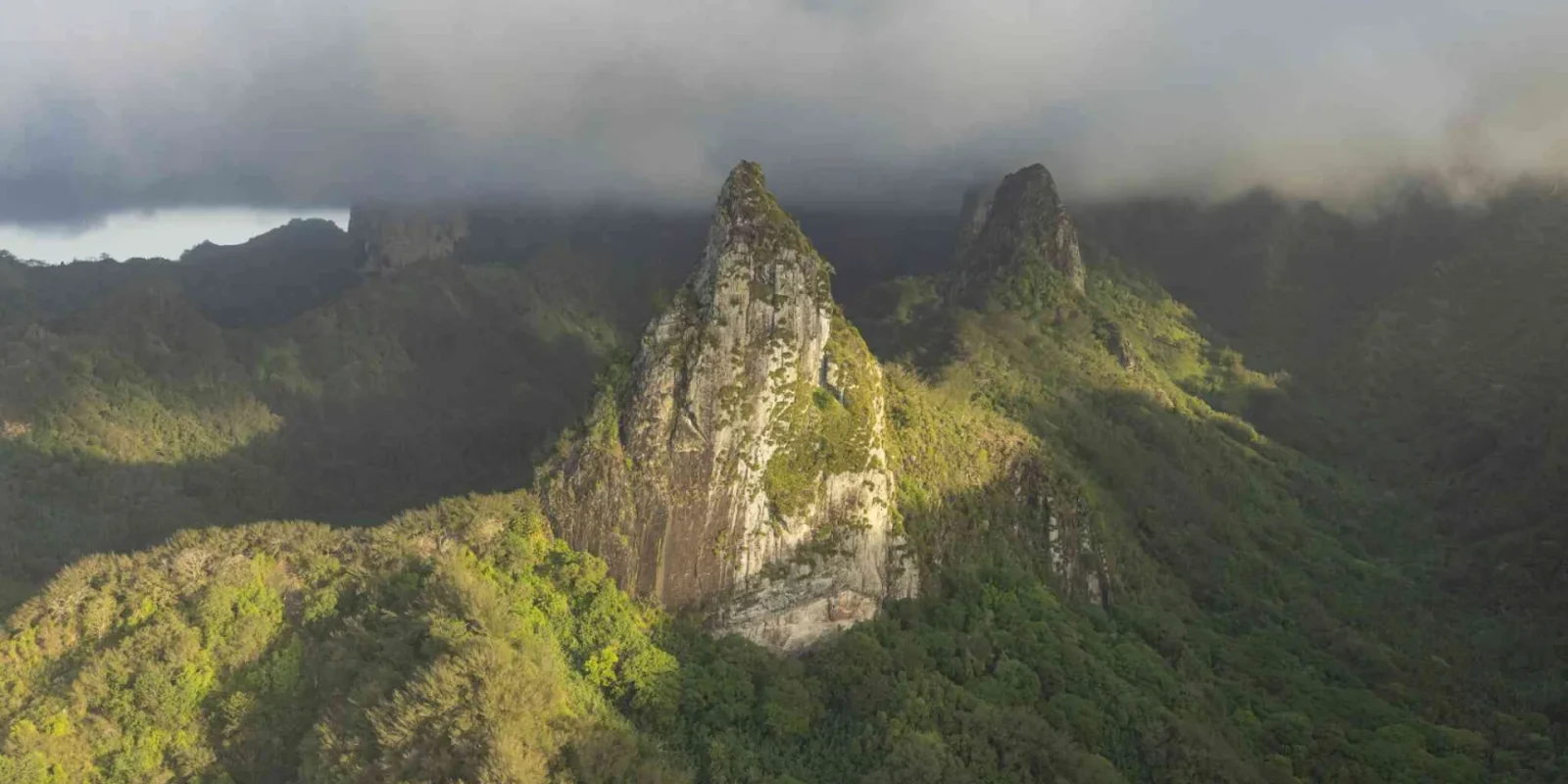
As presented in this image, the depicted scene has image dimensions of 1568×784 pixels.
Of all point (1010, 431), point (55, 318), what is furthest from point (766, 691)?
point (55, 318)

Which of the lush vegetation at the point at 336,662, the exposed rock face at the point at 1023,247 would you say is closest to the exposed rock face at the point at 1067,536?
the lush vegetation at the point at 336,662

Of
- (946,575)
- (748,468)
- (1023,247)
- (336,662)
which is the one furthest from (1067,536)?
(1023,247)

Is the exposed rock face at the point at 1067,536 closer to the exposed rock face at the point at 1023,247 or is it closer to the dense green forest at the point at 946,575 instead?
the dense green forest at the point at 946,575

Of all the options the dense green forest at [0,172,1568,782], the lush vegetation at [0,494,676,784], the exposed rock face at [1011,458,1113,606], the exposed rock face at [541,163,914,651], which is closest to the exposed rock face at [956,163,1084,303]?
the dense green forest at [0,172,1568,782]

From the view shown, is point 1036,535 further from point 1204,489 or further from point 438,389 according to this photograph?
point 438,389

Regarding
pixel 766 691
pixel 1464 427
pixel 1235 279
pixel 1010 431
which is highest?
pixel 1235 279

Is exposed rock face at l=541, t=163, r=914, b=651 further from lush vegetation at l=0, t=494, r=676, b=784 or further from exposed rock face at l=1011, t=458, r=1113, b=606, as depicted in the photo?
exposed rock face at l=1011, t=458, r=1113, b=606
